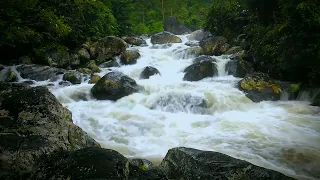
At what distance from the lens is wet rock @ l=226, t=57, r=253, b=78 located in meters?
15.1

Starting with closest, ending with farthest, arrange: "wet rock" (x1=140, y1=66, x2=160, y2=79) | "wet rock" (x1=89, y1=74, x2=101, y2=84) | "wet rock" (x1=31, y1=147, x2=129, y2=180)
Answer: "wet rock" (x1=31, y1=147, x2=129, y2=180), "wet rock" (x1=89, y1=74, x2=101, y2=84), "wet rock" (x1=140, y1=66, x2=160, y2=79)

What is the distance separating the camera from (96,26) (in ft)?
74.2

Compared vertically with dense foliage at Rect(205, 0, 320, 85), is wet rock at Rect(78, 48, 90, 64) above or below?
below

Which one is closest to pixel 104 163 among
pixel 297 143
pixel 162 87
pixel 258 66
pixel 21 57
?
pixel 297 143

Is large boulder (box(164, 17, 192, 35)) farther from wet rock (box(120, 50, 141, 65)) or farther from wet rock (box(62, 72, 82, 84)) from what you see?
wet rock (box(62, 72, 82, 84))

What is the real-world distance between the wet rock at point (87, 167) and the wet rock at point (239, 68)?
40.7ft

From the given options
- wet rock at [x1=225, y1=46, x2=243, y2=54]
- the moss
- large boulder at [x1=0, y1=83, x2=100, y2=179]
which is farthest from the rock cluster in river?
wet rock at [x1=225, y1=46, x2=243, y2=54]

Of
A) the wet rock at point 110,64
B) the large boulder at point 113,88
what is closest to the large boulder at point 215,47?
the wet rock at point 110,64

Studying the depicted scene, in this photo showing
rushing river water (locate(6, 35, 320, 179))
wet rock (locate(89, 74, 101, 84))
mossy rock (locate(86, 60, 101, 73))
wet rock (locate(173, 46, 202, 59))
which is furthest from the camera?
wet rock (locate(173, 46, 202, 59))

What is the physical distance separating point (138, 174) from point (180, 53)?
16675 millimetres

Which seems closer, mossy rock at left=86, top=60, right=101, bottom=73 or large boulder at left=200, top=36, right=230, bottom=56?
mossy rock at left=86, top=60, right=101, bottom=73

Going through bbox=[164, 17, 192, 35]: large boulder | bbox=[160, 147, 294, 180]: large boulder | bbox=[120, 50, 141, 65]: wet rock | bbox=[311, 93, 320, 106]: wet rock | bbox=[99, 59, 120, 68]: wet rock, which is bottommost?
bbox=[311, 93, 320, 106]: wet rock

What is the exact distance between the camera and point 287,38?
465 inches

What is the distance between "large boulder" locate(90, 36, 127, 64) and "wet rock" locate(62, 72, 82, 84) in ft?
13.5
